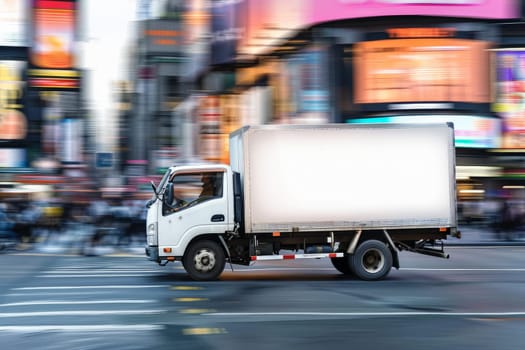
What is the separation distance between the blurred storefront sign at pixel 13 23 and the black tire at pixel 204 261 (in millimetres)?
→ 43310

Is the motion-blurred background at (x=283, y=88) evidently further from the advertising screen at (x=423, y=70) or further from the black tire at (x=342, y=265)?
the black tire at (x=342, y=265)

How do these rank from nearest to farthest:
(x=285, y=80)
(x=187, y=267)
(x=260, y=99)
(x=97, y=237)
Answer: (x=187, y=267) < (x=97, y=237) < (x=285, y=80) < (x=260, y=99)

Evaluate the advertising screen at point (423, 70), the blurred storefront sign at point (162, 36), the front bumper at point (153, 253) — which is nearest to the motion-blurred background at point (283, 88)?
the advertising screen at point (423, 70)

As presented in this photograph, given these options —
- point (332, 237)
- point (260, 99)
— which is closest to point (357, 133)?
point (332, 237)

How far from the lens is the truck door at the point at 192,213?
15312 mm

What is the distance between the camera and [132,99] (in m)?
116

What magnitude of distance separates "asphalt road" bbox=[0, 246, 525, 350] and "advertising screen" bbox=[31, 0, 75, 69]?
39874mm

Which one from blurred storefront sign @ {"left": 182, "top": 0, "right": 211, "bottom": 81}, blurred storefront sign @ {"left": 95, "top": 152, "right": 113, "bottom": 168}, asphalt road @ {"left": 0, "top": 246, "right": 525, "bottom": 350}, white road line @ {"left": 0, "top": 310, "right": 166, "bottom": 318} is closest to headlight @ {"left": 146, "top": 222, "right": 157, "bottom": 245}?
asphalt road @ {"left": 0, "top": 246, "right": 525, "bottom": 350}

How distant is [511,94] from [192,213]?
3052 cm

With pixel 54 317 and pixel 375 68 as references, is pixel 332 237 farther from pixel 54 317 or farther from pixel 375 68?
pixel 375 68

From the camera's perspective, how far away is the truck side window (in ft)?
50.4

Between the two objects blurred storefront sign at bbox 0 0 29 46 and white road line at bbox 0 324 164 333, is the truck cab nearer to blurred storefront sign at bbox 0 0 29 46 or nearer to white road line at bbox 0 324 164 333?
white road line at bbox 0 324 164 333

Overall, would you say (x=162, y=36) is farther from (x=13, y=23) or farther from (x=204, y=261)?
(x=204, y=261)

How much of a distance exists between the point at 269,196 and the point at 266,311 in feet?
14.4
